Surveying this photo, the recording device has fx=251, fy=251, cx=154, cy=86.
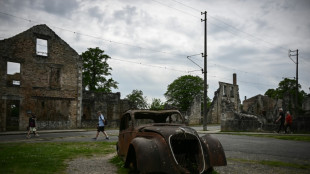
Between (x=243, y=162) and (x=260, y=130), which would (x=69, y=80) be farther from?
(x=243, y=162)

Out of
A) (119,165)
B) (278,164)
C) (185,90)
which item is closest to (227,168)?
(278,164)

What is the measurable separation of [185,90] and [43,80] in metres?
35.2

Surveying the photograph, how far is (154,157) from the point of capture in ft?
16.0

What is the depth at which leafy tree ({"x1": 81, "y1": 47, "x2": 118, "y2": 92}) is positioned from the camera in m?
40.8

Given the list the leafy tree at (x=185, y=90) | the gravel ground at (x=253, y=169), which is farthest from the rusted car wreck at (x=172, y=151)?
the leafy tree at (x=185, y=90)

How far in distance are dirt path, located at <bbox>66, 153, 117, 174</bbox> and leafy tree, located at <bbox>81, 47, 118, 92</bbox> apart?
3396 centimetres

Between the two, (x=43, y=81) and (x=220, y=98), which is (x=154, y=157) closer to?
(x=43, y=81)

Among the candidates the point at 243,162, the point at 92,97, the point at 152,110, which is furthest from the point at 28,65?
the point at 243,162

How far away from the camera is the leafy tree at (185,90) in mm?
55906

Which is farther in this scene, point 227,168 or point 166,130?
point 227,168

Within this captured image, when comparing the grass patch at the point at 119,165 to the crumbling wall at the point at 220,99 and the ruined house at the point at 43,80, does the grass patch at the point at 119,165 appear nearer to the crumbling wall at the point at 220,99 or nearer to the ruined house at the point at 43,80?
the ruined house at the point at 43,80

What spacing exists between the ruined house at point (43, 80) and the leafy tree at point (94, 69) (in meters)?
12.7

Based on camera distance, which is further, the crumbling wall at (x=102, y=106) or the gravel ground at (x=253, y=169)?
the crumbling wall at (x=102, y=106)

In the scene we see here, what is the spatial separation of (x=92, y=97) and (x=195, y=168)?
28292mm
